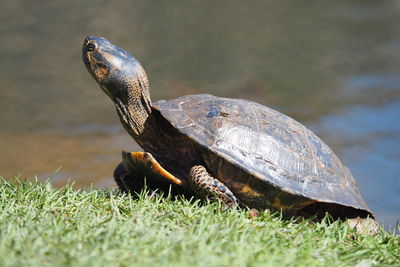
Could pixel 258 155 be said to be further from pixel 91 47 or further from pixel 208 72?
pixel 208 72

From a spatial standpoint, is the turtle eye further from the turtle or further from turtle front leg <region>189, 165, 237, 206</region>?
turtle front leg <region>189, 165, 237, 206</region>

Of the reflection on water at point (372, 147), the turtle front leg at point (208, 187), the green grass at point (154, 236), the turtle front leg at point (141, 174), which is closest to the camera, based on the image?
the green grass at point (154, 236)

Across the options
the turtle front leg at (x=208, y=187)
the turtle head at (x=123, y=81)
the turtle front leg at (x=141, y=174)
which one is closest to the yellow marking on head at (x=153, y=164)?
the turtle front leg at (x=141, y=174)

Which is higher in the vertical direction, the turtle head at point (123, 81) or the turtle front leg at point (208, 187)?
the turtle head at point (123, 81)

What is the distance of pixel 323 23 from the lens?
49.5 feet

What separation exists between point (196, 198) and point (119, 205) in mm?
702

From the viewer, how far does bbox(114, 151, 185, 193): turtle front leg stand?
13.7 ft

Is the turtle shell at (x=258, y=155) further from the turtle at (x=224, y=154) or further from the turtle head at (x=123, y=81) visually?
the turtle head at (x=123, y=81)

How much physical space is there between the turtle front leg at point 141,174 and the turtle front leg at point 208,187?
7.5 inches

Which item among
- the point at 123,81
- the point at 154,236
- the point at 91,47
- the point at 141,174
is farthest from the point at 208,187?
the point at 91,47

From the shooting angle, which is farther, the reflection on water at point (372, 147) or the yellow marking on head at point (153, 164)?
the reflection on water at point (372, 147)

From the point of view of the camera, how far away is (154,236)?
302 centimetres

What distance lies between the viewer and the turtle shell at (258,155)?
419 centimetres

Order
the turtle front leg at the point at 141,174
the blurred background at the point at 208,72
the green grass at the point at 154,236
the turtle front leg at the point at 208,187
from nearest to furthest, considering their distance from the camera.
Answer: the green grass at the point at 154,236
the turtle front leg at the point at 208,187
the turtle front leg at the point at 141,174
the blurred background at the point at 208,72
